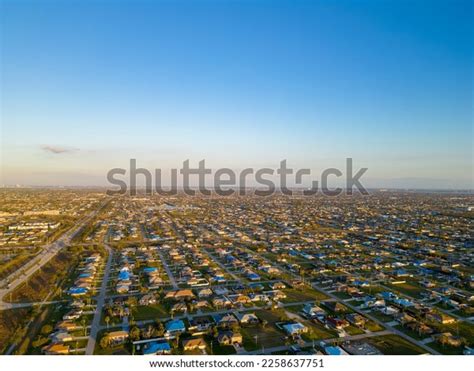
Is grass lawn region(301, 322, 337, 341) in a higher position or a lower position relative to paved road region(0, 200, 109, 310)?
lower

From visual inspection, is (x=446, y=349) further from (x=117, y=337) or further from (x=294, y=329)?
(x=117, y=337)

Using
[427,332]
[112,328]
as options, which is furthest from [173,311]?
[427,332]

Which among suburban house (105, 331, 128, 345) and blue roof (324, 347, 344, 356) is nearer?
blue roof (324, 347, 344, 356)

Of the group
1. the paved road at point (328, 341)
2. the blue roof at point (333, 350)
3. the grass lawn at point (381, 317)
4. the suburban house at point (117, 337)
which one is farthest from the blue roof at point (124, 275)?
the grass lawn at point (381, 317)

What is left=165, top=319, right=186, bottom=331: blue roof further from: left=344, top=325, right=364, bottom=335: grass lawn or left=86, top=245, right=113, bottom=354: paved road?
left=344, top=325, right=364, bottom=335: grass lawn

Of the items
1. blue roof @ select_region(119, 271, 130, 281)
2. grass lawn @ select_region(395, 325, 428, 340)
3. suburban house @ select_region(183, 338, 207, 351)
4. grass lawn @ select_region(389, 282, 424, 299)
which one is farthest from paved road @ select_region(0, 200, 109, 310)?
Answer: grass lawn @ select_region(389, 282, 424, 299)

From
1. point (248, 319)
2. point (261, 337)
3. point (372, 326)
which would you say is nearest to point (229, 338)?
point (261, 337)
